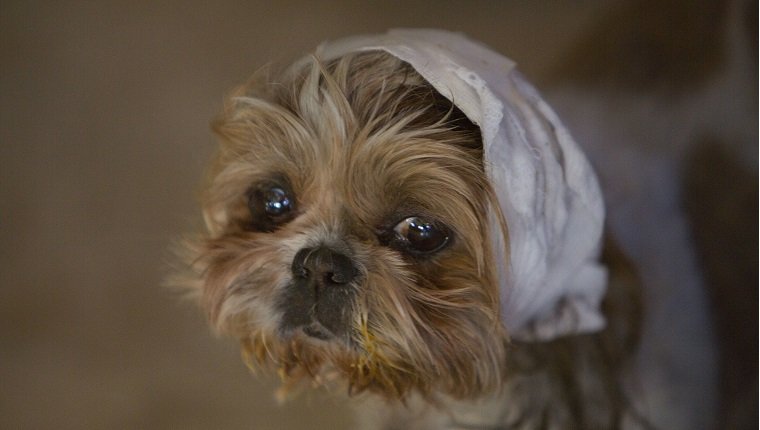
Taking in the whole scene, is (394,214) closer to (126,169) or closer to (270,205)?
(270,205)

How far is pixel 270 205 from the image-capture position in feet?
3.97

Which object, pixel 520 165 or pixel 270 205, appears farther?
pixel 270 205

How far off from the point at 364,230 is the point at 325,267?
11 cm

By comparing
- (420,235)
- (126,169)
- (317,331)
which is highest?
(420,235)

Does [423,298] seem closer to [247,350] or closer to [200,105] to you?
[247,350]

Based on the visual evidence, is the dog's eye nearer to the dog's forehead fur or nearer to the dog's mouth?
the dog's forehead fur

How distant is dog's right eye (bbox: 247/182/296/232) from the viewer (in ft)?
3.91

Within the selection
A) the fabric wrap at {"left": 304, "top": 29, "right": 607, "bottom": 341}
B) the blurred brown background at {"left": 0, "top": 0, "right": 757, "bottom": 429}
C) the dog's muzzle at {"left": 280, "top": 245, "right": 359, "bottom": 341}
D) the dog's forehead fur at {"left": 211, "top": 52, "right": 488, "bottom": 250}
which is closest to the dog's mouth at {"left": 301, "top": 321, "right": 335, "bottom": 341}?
the dog's muzzle at {"left": 280, "top": 245, "right": 359, "bottom": 341}

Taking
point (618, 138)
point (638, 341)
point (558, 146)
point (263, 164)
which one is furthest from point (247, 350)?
point (618, 138)

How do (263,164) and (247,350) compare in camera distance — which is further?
(247,350)

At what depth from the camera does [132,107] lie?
6.70ft

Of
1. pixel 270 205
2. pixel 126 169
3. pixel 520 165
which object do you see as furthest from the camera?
pixel 126 169

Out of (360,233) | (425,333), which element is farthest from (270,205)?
(425,333)

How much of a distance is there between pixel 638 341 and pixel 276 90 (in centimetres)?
87
